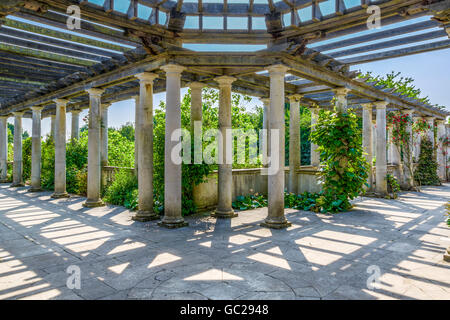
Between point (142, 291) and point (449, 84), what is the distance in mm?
20980

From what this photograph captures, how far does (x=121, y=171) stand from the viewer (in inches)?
487

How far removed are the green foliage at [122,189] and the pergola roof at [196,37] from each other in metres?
3.53

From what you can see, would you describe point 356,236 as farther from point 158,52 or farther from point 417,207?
point 158,52

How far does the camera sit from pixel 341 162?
1049 cm

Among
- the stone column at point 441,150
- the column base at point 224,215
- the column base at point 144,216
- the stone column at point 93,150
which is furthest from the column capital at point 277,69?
the stone column at point 441,150

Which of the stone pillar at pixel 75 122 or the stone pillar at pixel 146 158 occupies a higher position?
the stone pillar at pixel 75 122

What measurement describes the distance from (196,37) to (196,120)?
2818 mm

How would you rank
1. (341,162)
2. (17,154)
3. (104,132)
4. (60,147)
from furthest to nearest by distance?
(17,154)
(104,132)
(60,147)
(341,162)

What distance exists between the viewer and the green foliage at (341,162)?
1033 centimetres

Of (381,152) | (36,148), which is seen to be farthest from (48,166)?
(381,152)

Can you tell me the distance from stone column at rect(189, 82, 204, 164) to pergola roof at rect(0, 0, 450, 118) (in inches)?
14.3

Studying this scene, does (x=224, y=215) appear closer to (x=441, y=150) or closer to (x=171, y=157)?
(x=171, y=157)

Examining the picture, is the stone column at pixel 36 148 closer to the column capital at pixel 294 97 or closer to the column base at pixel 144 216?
the column base at pixel 144 216
